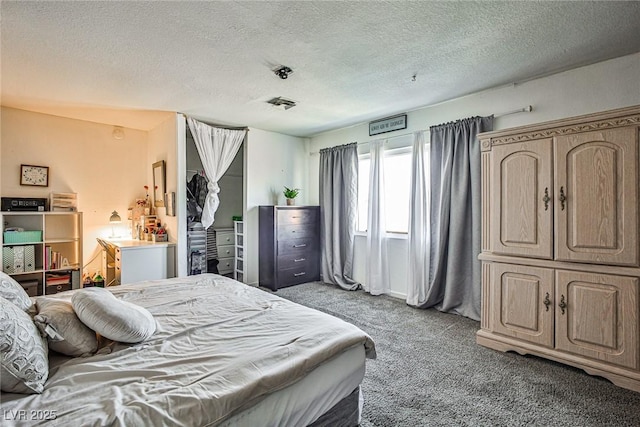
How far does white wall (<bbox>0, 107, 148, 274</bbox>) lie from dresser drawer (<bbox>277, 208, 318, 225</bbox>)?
2315 millimetres

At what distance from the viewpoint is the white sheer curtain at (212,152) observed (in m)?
4.25

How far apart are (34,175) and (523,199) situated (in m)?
5.57

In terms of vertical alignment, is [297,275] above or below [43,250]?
below

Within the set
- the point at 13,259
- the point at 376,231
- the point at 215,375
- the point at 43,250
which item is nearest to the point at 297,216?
the point at 376,231

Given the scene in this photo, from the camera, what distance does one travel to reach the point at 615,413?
1.81 m

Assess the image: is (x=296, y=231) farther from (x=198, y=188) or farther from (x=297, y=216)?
(x=198, y=188)

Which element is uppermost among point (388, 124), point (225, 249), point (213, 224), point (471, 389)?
point (388, 124)

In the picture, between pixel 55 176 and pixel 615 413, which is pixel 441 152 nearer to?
pixel 615 413

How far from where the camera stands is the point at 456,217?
3461 mm

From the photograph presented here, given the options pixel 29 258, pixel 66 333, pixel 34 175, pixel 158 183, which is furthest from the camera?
pixel 158 183

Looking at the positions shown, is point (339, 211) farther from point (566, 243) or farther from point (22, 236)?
point (22, 236)

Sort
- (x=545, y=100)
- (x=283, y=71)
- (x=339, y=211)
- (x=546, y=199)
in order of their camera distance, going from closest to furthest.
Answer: (x=546, y=199) → (x=283, y=71) → (x=545, y=100) → (x=339, y=211)

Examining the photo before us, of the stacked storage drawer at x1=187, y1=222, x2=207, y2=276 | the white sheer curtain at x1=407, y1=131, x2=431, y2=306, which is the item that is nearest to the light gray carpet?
the white sheer curtain at x1=407, y1=131, x2=431, y2=306

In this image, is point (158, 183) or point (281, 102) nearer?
point (281, 102)
